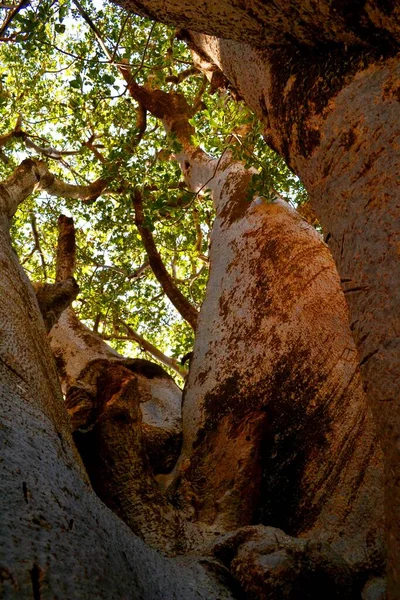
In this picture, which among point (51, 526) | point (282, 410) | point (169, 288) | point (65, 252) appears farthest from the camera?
point (169, 288)

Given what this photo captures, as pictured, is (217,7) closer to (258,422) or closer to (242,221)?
(258,422)

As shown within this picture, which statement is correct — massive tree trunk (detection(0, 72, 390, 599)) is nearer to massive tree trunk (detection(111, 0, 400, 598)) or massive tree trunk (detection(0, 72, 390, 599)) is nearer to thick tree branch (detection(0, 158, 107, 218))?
thick tree branch (detection(0, 158, 107, 218))

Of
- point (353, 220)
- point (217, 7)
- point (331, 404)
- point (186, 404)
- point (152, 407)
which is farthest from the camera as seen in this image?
point (152, 407)

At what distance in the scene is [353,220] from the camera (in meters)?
1.23

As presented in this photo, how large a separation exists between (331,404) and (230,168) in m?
2.79

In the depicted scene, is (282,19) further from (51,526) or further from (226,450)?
(226,450)

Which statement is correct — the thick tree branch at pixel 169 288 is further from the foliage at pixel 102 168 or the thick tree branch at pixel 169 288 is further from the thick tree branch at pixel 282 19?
the thick tree branch at pixel 282 19

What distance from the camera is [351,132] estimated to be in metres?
1.33

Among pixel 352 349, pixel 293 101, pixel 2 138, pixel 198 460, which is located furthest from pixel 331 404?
pixel 2 138

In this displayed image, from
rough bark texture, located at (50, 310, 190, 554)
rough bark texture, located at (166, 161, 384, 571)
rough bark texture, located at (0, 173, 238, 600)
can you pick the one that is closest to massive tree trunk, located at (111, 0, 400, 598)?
rough bark texture, located at (0, 173, 238, 600)

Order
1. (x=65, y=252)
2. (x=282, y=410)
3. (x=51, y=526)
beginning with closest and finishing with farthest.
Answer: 1. (x=51, y=526)
2. (x=282, y=410)
3. (x=65, y=252)

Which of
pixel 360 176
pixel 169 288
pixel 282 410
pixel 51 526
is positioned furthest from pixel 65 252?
pixel 51 526

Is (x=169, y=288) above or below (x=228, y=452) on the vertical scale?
above

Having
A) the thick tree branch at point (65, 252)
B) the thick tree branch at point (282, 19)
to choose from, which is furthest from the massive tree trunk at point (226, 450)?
the thick tree branch at point (282, 19)
